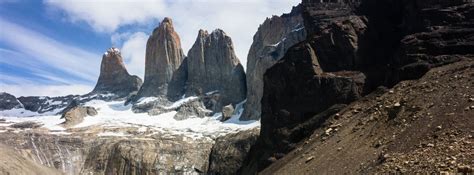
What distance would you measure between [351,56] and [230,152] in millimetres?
84488

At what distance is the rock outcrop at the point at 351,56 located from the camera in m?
45.6

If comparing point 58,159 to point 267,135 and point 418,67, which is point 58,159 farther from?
point 418,67

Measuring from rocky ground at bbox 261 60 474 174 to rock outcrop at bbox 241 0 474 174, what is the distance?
9.84 ft

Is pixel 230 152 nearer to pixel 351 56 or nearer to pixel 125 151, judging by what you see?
pixel 125 151

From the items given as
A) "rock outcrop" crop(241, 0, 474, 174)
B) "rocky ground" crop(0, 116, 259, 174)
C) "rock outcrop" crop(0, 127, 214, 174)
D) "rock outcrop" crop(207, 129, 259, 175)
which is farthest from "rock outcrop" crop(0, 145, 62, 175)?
"rock outcrop" crop(241, 0, 474, 174)

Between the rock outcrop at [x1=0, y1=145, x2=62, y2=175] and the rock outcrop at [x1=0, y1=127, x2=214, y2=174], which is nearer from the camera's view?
the rock outcrop at [x1=0, y1=145, x2=62, y2=175]

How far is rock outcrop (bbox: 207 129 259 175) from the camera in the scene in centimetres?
12875

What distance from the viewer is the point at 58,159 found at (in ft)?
534

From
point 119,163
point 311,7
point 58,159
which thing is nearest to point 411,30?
point 311,7

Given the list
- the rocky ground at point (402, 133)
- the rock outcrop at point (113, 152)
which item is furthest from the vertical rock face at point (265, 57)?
the rocky ground at point (402, 133)

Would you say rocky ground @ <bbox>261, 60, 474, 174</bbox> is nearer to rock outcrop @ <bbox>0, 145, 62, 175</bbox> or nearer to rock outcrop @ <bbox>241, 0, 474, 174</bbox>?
rock outcrop @ <bbox>241, 0, 474, 174</bbox>

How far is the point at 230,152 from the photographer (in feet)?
441

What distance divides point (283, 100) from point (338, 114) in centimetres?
1144

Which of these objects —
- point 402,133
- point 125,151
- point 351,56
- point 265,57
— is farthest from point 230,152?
point 402,133
